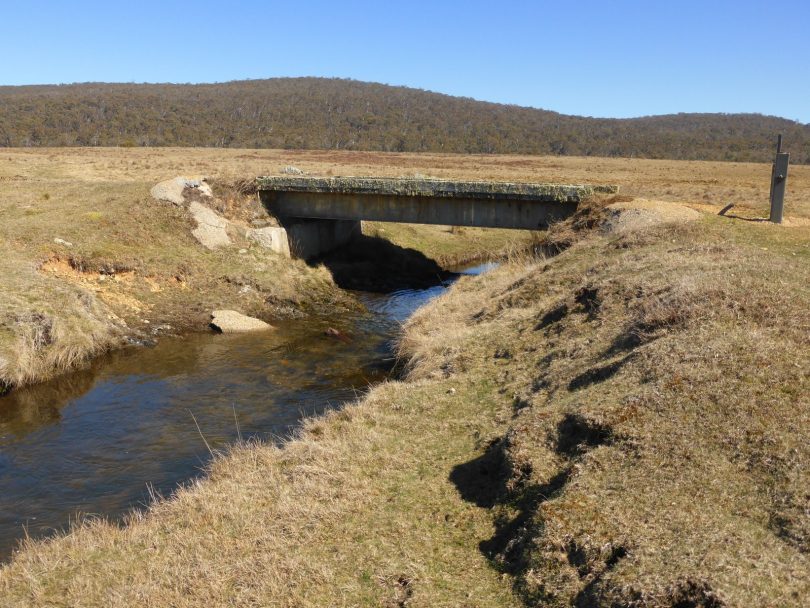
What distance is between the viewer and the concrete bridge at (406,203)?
87.8 ft

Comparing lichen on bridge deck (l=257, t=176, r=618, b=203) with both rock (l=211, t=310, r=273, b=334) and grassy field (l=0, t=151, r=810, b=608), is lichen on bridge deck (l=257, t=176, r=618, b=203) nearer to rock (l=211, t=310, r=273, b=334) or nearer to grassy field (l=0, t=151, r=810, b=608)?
rock (l=211, t=310, r=273, b=334)

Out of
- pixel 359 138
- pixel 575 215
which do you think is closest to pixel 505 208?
pixel 575 215

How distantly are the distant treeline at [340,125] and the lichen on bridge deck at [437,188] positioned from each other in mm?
62531

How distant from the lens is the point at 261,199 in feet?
105

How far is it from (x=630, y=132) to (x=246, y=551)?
5391 inches

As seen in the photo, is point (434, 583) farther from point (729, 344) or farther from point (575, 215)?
point (575, 215)

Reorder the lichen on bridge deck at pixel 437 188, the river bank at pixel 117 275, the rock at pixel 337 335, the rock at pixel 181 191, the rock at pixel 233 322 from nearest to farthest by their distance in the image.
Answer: the river bank at pixel 117 275, the rock at pixel 337 335, the rock at pixel 233 322, the lichen on bridge deck at pixel 437 188, the rock at pixel 181 191

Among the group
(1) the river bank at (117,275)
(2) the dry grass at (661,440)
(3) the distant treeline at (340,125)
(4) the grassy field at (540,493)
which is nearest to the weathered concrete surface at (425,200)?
(1) the river bank at (117,275)

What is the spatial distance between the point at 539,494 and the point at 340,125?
4775 inches

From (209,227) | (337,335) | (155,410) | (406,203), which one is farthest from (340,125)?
(155,410)

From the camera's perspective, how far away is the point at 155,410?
15711 millimetres

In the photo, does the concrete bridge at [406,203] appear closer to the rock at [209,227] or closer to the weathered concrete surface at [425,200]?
the weathered concrete surface at [425,200]

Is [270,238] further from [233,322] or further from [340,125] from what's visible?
[340,125]

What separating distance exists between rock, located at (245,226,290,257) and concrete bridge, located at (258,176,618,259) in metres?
0.53
